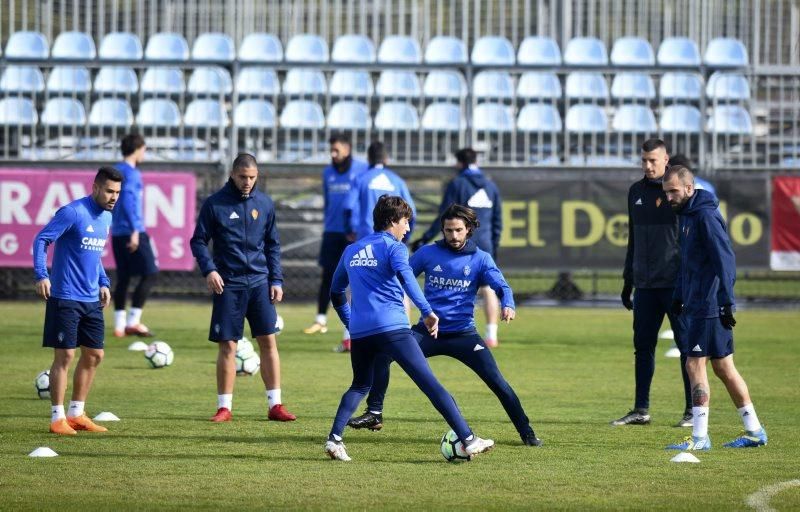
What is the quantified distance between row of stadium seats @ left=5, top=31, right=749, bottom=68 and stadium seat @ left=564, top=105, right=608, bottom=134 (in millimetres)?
1296

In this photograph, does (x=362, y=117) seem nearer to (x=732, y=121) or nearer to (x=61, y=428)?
(x=732, y=121)

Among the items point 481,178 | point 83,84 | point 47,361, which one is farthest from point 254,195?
point 83,84

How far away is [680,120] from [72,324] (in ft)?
48.9

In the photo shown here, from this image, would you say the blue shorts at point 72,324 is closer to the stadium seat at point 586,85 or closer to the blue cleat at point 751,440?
the blue cleat at point 751,440

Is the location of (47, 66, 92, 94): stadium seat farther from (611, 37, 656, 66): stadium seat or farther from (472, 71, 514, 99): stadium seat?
(611, 37, 656, 66): stadium seat

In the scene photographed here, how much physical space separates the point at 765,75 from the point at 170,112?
9.82 metres

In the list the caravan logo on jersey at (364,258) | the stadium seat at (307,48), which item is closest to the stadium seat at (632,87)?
the stadium seat at (307,48)

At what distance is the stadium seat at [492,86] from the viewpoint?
22.9 metres

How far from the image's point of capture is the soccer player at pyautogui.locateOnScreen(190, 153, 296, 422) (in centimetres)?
1043

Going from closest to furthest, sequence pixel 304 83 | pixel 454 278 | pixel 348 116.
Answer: pixel 454 278, pixel 348 116, pixel 304 83

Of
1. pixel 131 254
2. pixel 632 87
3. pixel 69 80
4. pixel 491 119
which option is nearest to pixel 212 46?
pixel 69 80

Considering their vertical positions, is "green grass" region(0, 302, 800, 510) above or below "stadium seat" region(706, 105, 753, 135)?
below

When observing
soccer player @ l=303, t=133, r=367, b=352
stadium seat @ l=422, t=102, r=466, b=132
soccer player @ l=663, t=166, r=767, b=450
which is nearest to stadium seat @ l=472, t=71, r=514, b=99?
stadium seat @ l=422, t=102, r=466, b=132

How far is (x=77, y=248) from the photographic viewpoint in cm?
987
